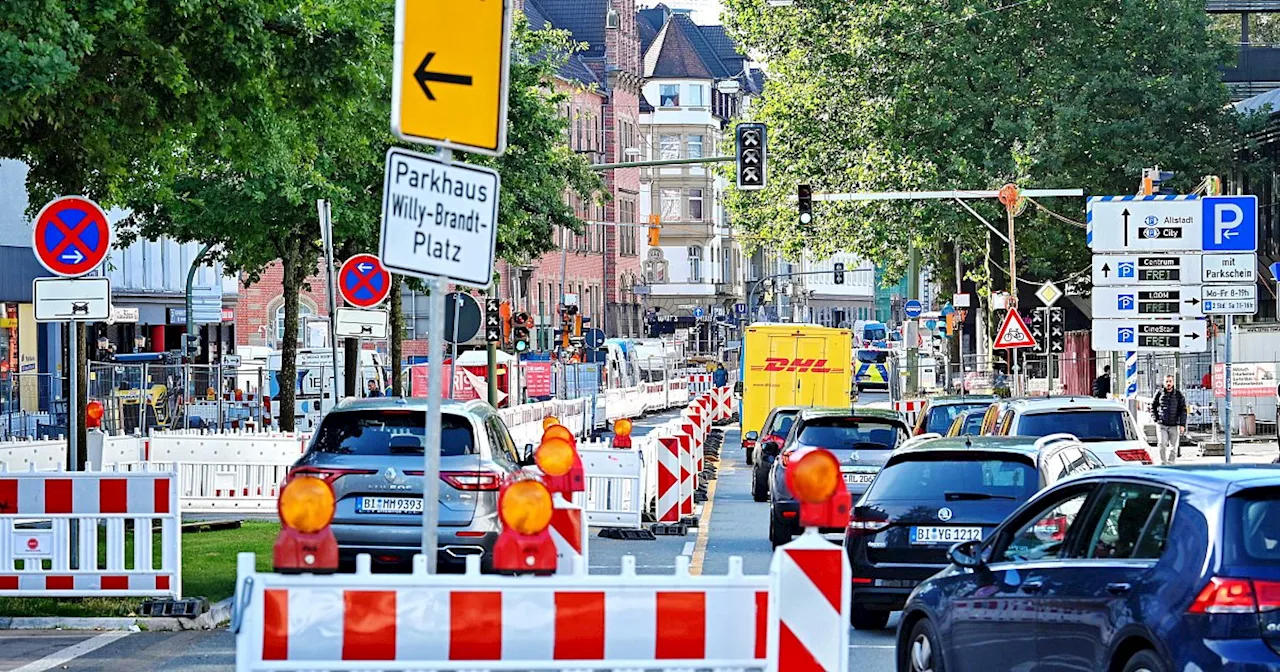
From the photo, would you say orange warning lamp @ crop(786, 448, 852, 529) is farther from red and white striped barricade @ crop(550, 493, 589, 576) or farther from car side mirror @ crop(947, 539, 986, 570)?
car side mirror @ crop(947, 539, 986, 570)

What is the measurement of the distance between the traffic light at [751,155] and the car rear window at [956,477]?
24000 millimetres

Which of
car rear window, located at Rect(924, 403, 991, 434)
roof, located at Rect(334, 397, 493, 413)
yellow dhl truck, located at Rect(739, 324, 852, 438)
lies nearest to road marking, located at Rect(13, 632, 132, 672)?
roof, located at Rect(334, 397, 493, 413)

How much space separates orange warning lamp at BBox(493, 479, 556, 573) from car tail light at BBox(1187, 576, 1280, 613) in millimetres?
2715

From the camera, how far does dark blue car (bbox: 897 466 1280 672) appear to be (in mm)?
8562

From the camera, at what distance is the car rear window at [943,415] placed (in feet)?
108

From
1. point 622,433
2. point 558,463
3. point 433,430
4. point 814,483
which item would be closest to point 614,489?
point 622,433

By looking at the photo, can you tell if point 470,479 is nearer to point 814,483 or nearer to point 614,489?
point 614,489

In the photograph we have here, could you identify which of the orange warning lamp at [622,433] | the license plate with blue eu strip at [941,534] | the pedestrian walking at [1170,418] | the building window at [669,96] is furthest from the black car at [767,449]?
the building window at [669,96]

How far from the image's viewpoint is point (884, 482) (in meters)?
15.9

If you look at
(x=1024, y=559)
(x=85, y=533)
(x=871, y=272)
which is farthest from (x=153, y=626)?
(x=871, y=272)

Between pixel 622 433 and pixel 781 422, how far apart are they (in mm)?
10643

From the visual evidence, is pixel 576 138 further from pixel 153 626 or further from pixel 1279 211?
pixel 153 626

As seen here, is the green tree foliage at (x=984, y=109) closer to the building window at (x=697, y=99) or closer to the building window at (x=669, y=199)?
the building window at (x=669, y=199)

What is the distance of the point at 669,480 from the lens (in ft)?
83.0
